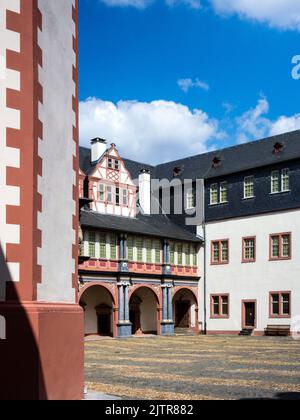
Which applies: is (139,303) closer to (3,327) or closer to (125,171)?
(125,171)

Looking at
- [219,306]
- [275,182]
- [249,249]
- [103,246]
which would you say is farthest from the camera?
[219,306]

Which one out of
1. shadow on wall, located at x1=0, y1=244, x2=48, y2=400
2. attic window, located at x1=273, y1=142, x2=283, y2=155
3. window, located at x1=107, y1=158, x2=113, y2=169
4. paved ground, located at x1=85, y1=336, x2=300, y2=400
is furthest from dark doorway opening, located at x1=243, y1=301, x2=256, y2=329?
shadow on wall, located at x1=0, y1=244, x2=48, y2=400

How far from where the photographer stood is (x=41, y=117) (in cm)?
828

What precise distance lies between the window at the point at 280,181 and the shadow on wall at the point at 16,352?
100ft

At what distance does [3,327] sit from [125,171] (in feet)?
107

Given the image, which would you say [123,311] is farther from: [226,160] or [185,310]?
[226,160]

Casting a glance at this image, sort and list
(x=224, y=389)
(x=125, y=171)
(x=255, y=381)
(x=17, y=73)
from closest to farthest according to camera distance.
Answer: (x=17, y=73), (x=224, y=389), (x=255, y=381), (x=125, y=171)

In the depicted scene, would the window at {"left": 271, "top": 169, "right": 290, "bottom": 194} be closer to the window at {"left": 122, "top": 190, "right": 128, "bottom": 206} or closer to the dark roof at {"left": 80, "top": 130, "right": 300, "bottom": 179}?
the dark roof at {"left": 80, "top": 130, "right": 300, "bottom": 179}

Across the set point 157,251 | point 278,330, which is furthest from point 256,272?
point 157,251

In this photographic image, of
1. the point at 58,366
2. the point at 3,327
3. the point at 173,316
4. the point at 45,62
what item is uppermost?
the point at 45,62

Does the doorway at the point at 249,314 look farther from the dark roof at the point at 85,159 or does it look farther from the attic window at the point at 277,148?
the dark roof at the point at 85,159

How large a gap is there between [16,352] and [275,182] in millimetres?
31281

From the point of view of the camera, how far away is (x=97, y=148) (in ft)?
127
